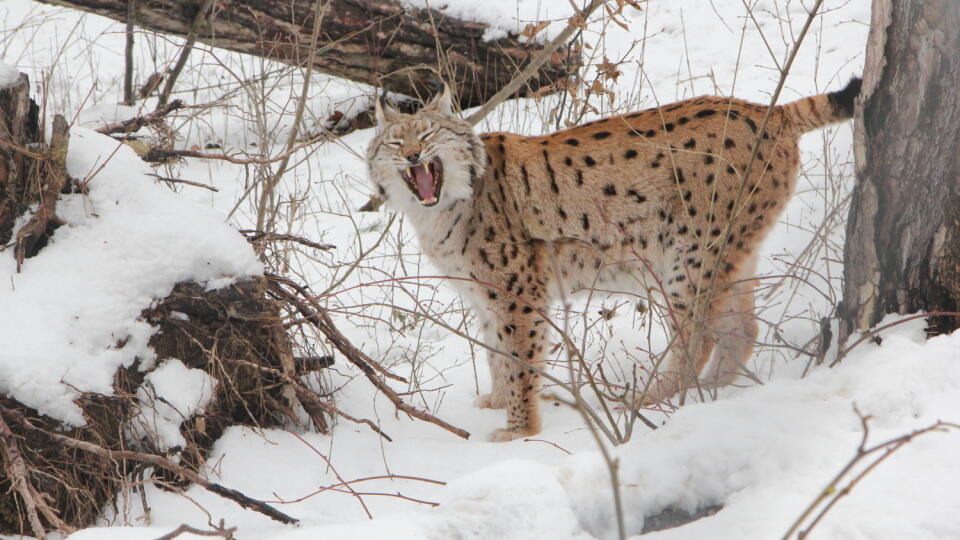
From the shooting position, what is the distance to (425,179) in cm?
529

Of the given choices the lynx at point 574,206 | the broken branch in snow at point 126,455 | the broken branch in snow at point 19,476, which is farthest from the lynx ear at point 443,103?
A: the broken branch in snow at point 19,476

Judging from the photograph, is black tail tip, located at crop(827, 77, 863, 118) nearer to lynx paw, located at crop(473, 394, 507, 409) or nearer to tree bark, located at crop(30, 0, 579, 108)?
lynx paw, located at crop(473, 394, 507, 409)

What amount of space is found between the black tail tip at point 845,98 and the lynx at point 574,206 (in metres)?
0.35

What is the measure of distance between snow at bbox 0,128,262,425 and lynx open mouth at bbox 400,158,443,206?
3.97 feet

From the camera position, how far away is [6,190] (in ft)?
12.9

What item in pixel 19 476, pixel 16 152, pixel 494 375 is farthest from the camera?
pixel 494 375

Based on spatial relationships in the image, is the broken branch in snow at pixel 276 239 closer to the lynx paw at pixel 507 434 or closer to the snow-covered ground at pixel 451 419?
the snow-covered ground at pixel 451 419

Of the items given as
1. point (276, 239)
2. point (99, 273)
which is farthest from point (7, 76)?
point (276, 239)

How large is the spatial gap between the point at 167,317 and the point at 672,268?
276cm

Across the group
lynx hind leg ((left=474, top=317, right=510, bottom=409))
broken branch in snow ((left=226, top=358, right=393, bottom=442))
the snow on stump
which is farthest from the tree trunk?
the snow on stump

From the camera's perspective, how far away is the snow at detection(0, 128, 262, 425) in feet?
11.7

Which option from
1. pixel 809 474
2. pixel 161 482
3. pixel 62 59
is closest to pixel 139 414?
pixel 161 482

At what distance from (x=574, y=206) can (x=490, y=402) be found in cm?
127

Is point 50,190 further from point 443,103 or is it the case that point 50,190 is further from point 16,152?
point 443,103
